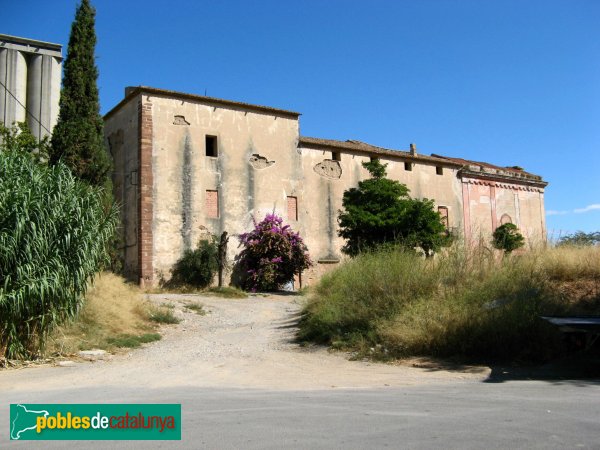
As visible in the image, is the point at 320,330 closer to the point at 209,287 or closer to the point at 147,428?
the point at 147,428

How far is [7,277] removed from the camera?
9.77 metres

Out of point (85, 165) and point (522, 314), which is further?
point (85, 165)

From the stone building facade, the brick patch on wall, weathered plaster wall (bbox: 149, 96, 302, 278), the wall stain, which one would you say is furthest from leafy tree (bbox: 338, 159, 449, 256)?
the stone building facade

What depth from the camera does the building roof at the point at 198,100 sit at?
2580 centimetres

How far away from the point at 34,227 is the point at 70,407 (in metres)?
5.13

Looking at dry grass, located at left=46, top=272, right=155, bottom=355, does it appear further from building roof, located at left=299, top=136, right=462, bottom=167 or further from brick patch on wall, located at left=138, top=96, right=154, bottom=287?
building roof, located at left=299, top=136, right=462, bottom=167

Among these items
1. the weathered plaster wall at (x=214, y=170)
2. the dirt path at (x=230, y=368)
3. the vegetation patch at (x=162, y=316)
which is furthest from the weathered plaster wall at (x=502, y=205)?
the dirt path at (x=230, y=368)

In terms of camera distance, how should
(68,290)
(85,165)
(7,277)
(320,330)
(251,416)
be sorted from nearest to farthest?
(251,416) → (7,277) → (68,290) → (320,330) → (85,165)

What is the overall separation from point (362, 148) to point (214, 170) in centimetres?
949

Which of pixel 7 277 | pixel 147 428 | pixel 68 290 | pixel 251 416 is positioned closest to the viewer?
pixel 147 428

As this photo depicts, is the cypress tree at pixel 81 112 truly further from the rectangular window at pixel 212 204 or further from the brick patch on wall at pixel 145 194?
the rectangular window at pixel 212 204

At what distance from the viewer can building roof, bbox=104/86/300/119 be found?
25797mm

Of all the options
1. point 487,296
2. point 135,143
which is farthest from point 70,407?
point 135,143

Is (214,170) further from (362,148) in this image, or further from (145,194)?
(362,148)
